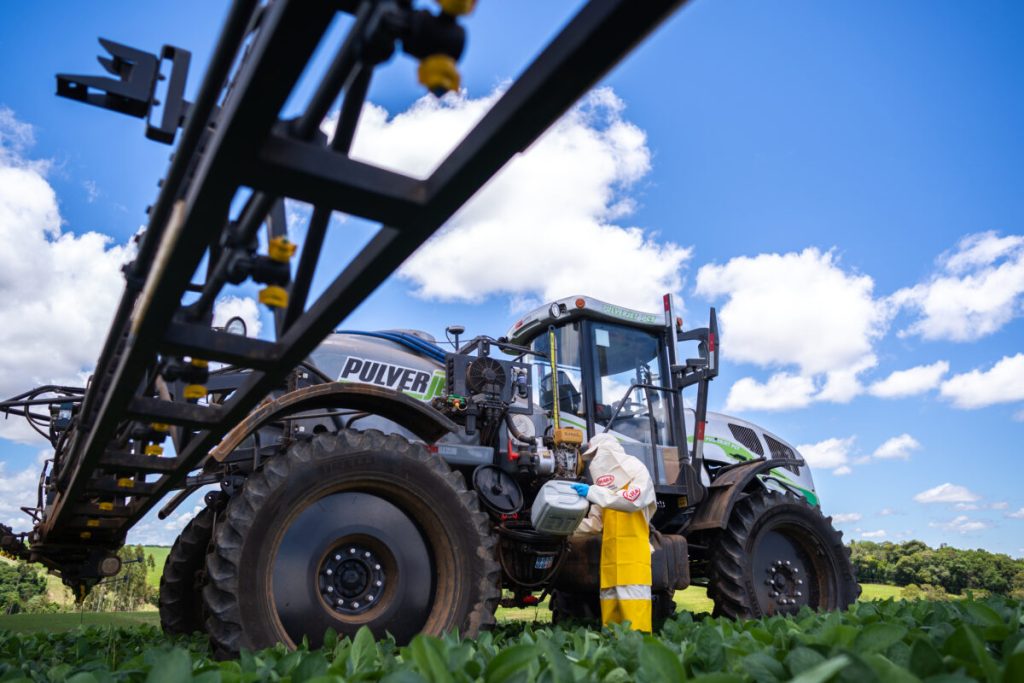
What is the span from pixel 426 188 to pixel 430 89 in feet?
1.45

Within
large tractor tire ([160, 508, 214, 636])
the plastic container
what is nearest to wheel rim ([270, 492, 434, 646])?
the plastic container

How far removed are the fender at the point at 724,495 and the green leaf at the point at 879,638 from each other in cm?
495

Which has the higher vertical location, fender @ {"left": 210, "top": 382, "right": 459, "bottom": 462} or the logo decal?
the logo decal

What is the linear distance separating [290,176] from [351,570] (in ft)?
10.8

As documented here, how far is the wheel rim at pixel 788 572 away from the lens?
7.12 m

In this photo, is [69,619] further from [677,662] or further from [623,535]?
[677,662]

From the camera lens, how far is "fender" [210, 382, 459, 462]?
4.79 meters

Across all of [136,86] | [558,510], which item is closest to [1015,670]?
[136,86]

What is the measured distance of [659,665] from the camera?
1.82m

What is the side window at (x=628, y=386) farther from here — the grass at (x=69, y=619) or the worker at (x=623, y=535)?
the grass at (x=69, y=619)

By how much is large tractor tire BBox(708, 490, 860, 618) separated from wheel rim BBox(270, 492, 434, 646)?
3.37 m

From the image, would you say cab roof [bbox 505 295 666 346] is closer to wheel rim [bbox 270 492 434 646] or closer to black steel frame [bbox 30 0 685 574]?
wheel rim [bbox 270 492 434 646]

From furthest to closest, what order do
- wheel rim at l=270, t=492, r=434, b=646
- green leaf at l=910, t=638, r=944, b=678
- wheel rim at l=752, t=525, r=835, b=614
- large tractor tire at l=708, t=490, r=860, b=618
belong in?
wheel rim at l=752, t=525, r=835, b=614, large tractor tire at l=708, t=490, r=860, b=618, wheel rim at l=270, t=492, r=434, b=646, green leaf at l=910, t=638, r=944, b=678

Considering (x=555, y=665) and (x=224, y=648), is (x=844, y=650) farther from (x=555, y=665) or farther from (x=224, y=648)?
(x=224, y=648)
